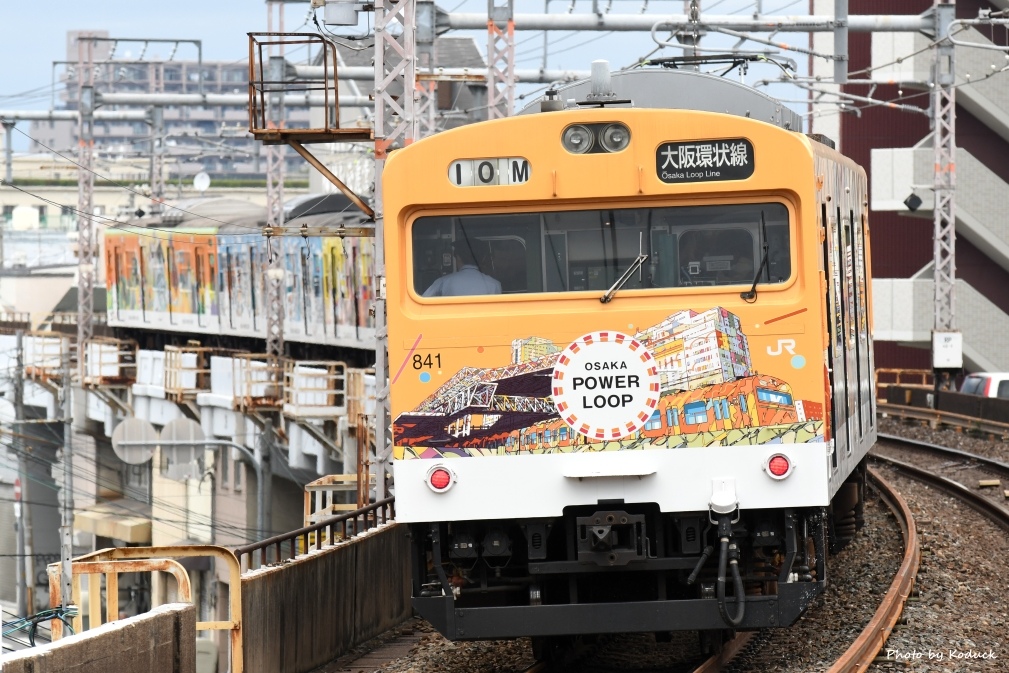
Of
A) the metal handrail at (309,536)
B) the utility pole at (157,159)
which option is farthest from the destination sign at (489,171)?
the utility pole at (157,159)

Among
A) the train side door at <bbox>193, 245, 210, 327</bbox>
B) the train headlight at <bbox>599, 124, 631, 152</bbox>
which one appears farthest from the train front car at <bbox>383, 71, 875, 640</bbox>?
the train side door at <bbox>193, 245, 210, 327</bbox>

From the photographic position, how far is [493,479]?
8641 millimetres

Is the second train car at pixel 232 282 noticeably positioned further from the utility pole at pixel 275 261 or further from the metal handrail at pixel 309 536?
the metal handrail at pixel 309 536

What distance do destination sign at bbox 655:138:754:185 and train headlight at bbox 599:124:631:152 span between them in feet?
0.60

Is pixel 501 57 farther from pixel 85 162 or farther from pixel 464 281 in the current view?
pixel 85 162

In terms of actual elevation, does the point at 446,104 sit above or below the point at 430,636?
above

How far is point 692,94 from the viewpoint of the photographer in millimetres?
10250

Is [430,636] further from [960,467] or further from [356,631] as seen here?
[960,467]

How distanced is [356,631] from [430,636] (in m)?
0.53

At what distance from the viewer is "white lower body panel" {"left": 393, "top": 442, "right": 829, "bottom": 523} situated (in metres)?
8.50

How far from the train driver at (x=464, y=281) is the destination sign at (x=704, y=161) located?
110 cm

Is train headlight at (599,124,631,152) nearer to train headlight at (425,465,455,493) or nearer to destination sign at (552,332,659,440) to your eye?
destination sign at (552,332,659,440)

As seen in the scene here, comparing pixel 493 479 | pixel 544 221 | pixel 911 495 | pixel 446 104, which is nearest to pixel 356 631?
pixel 493 479

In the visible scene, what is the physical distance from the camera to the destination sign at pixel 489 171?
8766 millimetres
